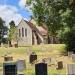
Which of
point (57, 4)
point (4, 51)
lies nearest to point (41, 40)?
point (4, 51)

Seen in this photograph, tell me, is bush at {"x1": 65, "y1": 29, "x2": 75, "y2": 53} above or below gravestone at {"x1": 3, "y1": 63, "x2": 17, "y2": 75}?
above

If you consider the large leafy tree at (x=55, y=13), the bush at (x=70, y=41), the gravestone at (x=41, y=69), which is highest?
the large leafy tree at (x=55, y=13)

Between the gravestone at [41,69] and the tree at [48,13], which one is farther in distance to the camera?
the tree at [48,13]

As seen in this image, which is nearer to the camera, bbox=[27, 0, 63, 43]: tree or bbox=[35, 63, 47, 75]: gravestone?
bbox=[35, 63, 47, 75]: gravestone

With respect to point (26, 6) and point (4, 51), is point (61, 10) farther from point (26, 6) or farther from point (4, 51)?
point (4, 51)

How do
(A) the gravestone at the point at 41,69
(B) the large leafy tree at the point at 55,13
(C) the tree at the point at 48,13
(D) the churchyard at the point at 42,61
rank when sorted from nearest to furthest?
(A) the gravestone at the point at 41,69 < (D) the churchyard at the point at 42,61 < (B) the large leafy tree at the point at 55,13 < (C) the tree at the point at 48,13

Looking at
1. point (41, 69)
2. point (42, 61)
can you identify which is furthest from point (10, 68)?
point (42, 61)

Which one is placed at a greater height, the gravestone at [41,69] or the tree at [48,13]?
the tree at [48,13]

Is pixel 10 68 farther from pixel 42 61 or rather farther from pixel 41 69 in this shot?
pixel 42 61

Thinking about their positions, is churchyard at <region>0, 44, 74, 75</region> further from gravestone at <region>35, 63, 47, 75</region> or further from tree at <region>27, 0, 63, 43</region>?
tree at <region>27, 0, 63, 43</region>

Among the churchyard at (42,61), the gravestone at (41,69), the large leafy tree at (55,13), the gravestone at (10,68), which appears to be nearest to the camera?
the gravestone at (10,68)

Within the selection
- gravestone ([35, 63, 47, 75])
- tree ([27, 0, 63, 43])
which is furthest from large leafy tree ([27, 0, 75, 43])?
gravestone ([35, 63, 47, 75])

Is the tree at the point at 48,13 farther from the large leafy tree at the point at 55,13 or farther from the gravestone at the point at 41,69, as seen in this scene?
the gravestone at the point at 41,69

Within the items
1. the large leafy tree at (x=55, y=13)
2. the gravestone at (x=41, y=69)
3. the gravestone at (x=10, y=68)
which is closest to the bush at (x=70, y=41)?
the large leafy tree at (x=55, y=13)
